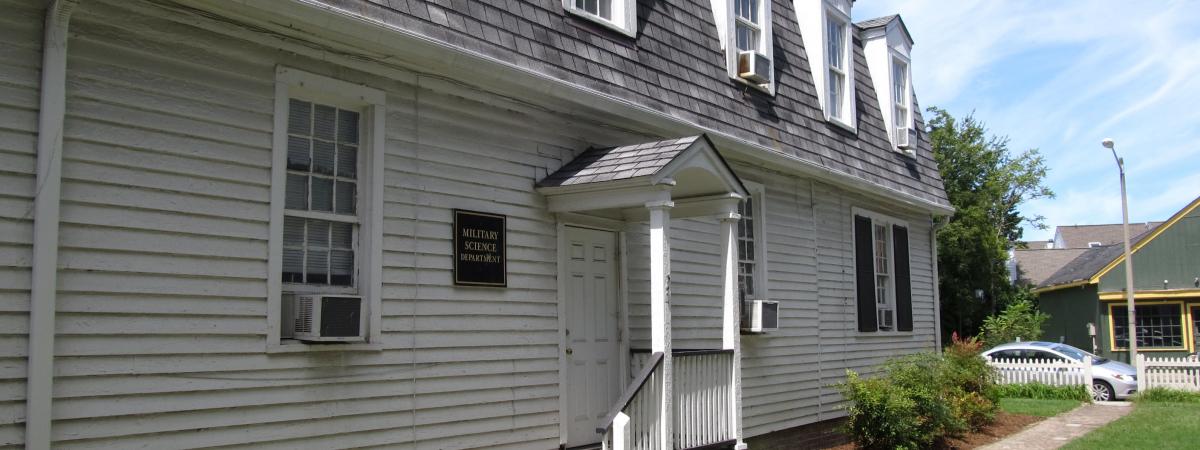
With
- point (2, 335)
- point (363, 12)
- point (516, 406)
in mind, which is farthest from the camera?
point (516, 406)

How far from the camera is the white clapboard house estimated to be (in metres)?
5.21

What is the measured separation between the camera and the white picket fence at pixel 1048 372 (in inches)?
799

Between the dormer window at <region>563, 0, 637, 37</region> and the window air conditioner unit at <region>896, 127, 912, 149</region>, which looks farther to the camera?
the window air conditioner unit at <region>896, 127, 912, 149</region>

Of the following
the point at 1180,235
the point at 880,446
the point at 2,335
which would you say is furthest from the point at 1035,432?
the point at 1180,235

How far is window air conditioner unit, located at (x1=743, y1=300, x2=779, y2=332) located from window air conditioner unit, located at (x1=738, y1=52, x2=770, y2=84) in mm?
2554

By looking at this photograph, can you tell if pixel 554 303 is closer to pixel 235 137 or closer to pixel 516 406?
pixel 516 406

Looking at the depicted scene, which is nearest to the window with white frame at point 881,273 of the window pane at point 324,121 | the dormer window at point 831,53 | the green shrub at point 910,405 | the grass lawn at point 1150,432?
the green shrub at point 910,405

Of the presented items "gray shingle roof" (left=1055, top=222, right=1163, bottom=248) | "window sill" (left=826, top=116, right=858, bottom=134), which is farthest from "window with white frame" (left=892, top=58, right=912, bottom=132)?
"gray shingle roof" (left=1055, top=222, right=1163, bottom=248)

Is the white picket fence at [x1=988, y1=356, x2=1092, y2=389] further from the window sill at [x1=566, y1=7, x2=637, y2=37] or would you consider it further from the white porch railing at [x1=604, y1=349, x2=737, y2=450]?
the window sill at [x1=566, y1=7, x2=637, y2=37]

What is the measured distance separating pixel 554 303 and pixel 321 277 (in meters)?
2.33

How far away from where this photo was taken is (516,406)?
7867 millimetres

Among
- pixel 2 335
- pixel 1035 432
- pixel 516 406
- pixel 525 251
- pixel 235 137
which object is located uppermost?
pixel 235 137

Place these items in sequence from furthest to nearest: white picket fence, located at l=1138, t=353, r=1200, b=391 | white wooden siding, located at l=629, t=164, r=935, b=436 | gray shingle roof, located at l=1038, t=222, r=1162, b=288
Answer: gray shingle roof, located at l=1038, t=222, r=1162, b=288 → white picket fence, located at l=1138, t=353, r=1200, b=391 → white wooden siding, located at l=629, t=164, r=935, b=436

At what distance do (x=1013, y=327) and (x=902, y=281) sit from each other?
2358cm
